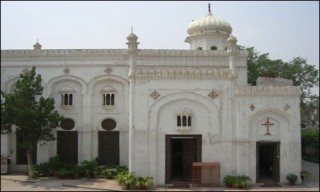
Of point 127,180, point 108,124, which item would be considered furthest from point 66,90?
point 127,180

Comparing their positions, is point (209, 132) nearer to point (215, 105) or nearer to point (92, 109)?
point (215, 105)

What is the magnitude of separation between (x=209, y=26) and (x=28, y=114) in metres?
11.6

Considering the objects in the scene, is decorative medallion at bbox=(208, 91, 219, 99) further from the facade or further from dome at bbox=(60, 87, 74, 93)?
dome at bbox=(60, 87, 74, 93)

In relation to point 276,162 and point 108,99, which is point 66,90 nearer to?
point 108,99

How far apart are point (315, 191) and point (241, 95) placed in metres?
4.77

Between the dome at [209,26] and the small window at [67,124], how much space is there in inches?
360

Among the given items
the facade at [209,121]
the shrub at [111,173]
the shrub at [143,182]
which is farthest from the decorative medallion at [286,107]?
the shrub at [111,173]

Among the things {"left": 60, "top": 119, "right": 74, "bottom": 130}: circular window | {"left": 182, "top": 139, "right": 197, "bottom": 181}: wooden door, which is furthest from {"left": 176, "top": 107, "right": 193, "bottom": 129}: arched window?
{"left": 60, "top": 119, "right": 74, "bottom": 130}: circular window

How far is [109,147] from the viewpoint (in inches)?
723

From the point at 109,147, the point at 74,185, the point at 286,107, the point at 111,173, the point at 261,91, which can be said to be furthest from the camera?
the point at 109,147

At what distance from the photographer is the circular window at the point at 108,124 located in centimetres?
1841

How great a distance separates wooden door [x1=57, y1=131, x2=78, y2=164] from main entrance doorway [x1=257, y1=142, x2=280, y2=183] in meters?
9.07

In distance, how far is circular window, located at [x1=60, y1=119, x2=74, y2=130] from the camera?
728 inches

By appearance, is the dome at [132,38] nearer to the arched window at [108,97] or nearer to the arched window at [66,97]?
the arched window at [108,97]
